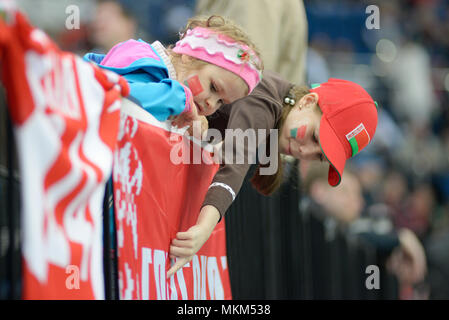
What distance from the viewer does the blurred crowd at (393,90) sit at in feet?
18.2

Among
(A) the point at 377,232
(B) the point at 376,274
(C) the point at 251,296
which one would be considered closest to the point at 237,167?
→ (C) the point at 251,296

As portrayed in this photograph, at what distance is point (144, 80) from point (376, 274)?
9.64ft

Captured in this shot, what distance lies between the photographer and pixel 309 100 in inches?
118

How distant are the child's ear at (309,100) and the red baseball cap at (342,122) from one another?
22mm

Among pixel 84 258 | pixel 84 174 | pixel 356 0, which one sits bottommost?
pixel 84 258

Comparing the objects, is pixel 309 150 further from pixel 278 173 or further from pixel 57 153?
pixel 57 153

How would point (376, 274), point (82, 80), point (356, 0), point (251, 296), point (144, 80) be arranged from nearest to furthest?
1. point (82, 80)
2. point (144, 80)
3. point (251, 296)
4. point (376, 274)
5. point (356, 0)

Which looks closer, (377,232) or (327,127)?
(327,127)

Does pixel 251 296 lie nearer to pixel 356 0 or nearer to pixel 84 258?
pixel 84 258

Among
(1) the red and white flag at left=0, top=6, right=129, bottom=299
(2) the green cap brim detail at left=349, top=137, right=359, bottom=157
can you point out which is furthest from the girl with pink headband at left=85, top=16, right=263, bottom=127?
(1) the red and white flag at left=0, top=6, right=129, bottom=299

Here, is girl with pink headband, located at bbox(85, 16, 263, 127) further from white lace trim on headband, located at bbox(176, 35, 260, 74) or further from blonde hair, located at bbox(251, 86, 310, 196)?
blonde hair, located at bbox(251, 86, 310, 196)

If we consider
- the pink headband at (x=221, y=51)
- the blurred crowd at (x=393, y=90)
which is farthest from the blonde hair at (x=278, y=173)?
the blurred crowd at (x=393, y=90)

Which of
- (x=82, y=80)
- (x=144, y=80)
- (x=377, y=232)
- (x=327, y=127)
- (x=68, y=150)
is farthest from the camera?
(x=377, y=232)

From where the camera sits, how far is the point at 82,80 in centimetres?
172
